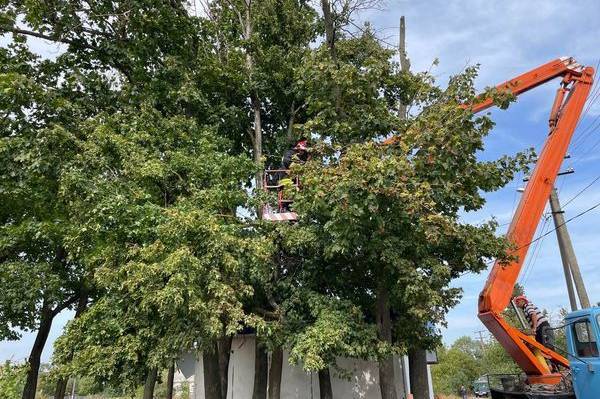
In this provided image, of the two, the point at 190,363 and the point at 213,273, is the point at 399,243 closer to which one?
the point at 213,273

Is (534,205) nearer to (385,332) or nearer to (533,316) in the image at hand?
(533,316)

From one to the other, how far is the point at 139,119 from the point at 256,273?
18.0 ft

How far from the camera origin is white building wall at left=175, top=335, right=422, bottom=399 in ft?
52.0

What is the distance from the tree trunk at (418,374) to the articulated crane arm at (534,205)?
2.12m

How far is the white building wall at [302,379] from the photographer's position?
1586 centimetres

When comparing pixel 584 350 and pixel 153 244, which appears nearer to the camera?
pixel 584 350

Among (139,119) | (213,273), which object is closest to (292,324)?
(213,273)

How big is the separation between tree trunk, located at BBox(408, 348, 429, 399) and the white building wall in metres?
2.65

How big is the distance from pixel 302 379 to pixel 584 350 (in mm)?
10008

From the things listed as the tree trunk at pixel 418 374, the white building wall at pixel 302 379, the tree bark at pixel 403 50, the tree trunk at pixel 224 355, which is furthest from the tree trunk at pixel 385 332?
the tree bark at pixel 403 50

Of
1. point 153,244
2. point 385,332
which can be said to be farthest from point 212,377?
point 153,244

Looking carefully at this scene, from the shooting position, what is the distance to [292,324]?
1066cm

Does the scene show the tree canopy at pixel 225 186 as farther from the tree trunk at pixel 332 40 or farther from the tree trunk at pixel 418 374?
the tree trunk at pixel 418 374

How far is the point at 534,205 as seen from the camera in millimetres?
12961
